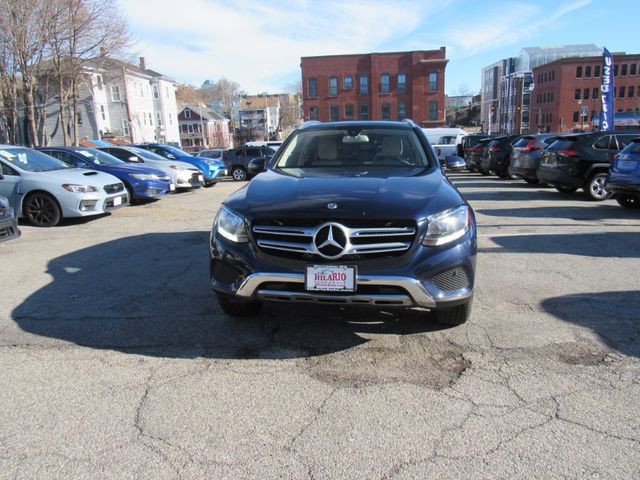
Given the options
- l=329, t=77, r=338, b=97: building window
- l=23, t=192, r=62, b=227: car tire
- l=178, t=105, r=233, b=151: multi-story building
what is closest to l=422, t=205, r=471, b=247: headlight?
l=23, t=192, r=62, b=227: car tire

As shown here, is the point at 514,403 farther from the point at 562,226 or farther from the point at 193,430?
the point at 562,226

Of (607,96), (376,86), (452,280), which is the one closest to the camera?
(452,280)

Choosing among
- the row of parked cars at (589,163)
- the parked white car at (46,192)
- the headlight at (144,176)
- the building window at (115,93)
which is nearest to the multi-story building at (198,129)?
the building window at (115,93)

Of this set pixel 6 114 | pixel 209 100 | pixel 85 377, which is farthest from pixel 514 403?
pixel 209 100

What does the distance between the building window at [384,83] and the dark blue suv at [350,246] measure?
59.5m

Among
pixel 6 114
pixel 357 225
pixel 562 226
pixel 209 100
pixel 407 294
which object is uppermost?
pixel 209 100

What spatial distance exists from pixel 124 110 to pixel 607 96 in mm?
43577

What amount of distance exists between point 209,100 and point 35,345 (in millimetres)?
132805

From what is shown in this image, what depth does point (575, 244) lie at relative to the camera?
22.8 feet

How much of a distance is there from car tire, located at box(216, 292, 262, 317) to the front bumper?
48 cm

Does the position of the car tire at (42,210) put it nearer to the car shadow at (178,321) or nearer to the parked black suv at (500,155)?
the car shadow at (178,321)

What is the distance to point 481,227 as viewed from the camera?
27.6ft

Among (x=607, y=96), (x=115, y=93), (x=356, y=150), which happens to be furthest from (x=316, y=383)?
(x=115, y=93)

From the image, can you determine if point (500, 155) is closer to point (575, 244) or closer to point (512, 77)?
point (575, 244)
